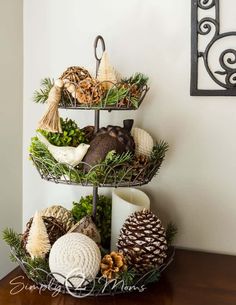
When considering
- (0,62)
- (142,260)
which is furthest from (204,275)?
(0,62)

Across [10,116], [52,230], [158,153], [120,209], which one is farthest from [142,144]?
[10,116]

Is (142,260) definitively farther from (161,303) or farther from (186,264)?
(186,264)

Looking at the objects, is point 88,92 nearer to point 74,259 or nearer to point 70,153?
point 70,153

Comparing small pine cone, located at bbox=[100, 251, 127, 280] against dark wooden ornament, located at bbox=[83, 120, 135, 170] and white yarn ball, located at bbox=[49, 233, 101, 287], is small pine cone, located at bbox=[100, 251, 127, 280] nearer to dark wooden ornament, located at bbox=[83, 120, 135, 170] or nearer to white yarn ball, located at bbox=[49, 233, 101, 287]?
white yarn ball, located at bbox=[49, 233, 101, 287]

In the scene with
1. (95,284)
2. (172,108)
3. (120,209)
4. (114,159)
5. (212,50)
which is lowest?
(95,284)

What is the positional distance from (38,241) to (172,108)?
46cm

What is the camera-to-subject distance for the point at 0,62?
3.32 ft

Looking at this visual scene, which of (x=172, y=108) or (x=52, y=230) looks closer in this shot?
(x=52, y=230)

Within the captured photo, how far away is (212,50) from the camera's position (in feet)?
3.12

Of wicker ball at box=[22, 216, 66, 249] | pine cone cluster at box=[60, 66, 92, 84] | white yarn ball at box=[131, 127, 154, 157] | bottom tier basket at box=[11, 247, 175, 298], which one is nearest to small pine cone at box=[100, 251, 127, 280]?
bottom tier basket at box=[11, 247, 175, 298]

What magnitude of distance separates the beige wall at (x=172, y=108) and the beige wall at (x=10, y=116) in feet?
0.29

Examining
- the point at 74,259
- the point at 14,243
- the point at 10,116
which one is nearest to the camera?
the point at 74,259

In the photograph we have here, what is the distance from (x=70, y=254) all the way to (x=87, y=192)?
0.37 m

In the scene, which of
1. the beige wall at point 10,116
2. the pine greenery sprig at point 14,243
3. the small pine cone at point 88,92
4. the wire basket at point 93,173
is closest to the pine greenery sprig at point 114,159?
the wire basket at point 93,173
